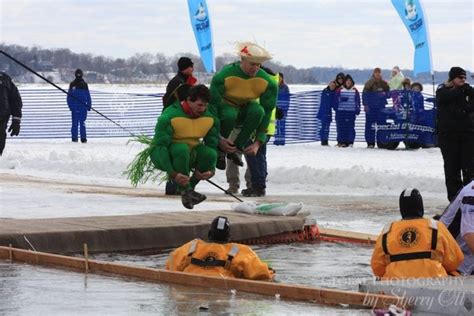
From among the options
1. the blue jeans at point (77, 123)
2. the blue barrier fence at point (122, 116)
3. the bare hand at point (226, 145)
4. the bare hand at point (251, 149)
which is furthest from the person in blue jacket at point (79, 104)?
the bare hand at point (226, 145)

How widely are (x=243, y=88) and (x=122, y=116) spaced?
22.9 metres

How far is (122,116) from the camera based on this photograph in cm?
3569

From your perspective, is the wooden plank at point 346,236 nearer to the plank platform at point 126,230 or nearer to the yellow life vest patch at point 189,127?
the plank platform at point 126,230

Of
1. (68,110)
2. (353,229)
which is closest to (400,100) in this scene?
(68,110)

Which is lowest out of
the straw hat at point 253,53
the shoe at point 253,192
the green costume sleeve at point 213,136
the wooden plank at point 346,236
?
the shoe at point 253,192

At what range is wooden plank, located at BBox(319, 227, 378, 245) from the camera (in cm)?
1382

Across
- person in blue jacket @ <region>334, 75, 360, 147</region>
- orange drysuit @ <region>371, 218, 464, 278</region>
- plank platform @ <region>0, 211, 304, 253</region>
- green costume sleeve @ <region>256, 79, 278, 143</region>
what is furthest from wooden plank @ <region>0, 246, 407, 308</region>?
person in blue jacket @ <region>334, 75, 360, 147</region>

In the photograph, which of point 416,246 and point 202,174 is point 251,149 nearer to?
point 202,174

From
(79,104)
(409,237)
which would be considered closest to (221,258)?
(409,237)

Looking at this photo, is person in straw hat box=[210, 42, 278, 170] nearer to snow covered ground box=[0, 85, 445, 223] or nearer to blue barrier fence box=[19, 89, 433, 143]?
snow covered ground box=[0, 85, 445, 223]

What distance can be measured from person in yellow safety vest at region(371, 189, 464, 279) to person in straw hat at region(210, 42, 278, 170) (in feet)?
12.5

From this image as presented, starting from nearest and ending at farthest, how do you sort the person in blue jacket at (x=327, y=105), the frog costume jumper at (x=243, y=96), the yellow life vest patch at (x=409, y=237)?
the yellow life vest patch at (x=409, y=237)
the frog costume jumper at (x=243, y=96)
the person in blue jacket at (x=327, y=105)

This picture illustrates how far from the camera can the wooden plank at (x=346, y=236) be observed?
13820mm

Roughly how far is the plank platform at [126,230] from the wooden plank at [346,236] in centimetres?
31
